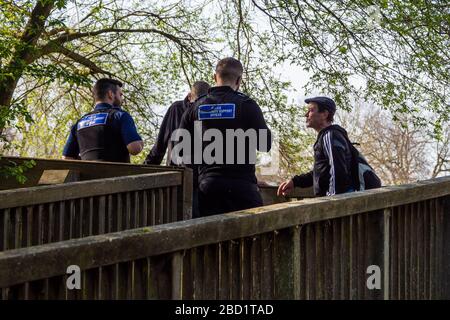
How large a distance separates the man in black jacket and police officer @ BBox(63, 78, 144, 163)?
1577 mm

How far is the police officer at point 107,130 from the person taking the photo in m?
7.23

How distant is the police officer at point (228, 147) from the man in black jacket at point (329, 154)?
466 millimetres

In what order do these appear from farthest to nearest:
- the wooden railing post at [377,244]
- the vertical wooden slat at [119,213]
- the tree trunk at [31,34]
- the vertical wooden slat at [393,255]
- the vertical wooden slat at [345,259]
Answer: the tree trunk at [31,34], the vertical wooden slat at [119,213], the vertical wooden slat at [393,255], the wooden railing post at [377,244], the vertical wooden slat at [345,259]

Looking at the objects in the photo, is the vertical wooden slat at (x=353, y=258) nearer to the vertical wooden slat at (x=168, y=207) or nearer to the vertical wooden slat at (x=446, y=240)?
the vertical wooden slat at (x=446, y=240)

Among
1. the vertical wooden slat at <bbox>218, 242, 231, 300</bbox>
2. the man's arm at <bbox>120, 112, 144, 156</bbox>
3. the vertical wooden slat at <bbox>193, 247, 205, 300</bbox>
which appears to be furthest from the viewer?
the man's arm at <bbox>120, 112, 144, 156</bbox>

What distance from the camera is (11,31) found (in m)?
11.4

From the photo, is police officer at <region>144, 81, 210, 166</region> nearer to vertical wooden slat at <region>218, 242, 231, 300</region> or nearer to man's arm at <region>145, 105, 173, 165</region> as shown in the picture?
man's arm at <region>145, 105, 173, 165</region>

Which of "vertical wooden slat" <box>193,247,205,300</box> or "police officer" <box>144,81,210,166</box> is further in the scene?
"police officer" <box>144,81,210,166</box>

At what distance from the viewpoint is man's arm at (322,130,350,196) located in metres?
6.25

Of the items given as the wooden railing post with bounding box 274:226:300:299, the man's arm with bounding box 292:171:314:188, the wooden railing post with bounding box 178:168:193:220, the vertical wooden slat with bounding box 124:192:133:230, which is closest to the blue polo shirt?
the wooden railing post with bounding box 178:168:193:220

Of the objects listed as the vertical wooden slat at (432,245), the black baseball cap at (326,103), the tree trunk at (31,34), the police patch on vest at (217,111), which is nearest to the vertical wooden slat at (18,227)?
the police patch on vest at (217,111)
